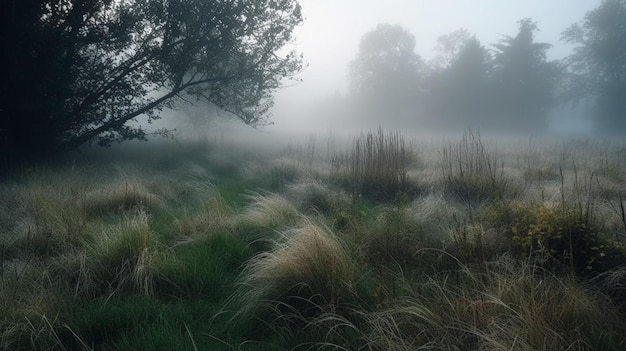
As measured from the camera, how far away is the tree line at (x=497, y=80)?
28266 millimetres

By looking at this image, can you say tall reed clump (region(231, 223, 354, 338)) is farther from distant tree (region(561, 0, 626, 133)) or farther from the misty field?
distant tree (region(561, 0, 626, 133))

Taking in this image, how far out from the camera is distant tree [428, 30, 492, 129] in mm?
31906

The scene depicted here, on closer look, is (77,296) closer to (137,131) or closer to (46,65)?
(46,65)

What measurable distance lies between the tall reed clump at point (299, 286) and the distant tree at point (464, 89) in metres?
32.6

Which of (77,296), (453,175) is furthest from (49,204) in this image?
(453,175)

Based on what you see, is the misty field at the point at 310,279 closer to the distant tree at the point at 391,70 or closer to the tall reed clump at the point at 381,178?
the tall reed clump at the point at 381,178

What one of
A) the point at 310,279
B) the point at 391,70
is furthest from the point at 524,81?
the point at 310,279

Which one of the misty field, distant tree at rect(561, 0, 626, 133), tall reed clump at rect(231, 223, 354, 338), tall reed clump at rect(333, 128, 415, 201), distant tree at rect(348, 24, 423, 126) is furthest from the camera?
distant tree at rect(348, 24, 423, 126)

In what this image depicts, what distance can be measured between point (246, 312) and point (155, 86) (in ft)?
32.4

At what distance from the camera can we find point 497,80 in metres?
32.2

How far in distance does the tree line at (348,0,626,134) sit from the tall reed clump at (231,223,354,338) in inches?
1285

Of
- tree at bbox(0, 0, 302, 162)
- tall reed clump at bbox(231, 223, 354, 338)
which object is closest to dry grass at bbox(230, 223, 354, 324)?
tall reed clump at bbox(231, 223, 354, 338)

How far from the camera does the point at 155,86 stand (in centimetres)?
1050

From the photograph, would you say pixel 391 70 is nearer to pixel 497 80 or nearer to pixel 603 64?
pixel 497 80
